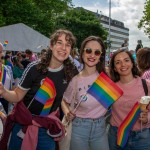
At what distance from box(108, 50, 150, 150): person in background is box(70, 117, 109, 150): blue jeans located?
202 millimetres

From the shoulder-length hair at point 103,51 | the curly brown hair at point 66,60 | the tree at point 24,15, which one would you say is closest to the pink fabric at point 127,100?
the shoulder-length hair at point 103,51

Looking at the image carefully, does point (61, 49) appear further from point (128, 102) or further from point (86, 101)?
point (128, 102)

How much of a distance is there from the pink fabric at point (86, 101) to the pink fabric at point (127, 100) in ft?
0.56

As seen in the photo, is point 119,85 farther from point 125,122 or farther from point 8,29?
point 8,29

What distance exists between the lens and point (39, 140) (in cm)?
318

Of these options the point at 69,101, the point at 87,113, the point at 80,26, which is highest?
the point at 80,26

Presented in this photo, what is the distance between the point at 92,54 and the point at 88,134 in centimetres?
86

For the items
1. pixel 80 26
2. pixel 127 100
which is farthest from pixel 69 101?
pixel 80 26

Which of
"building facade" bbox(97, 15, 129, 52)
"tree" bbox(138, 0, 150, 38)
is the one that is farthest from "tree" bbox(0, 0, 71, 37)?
"building facade" bbox(97, 15, 129, 52)

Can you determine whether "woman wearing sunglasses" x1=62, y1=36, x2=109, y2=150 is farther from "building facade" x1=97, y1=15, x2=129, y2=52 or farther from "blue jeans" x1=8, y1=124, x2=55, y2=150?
"building facade" x1=97, y1=15, x2=129, y2=52

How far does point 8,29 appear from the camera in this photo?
13.8m

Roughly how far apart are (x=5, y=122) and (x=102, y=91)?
1064 millimetres

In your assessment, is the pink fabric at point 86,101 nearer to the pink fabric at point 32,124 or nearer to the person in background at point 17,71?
the pink fabric at point 32,124

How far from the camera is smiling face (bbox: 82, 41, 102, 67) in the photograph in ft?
11.4
